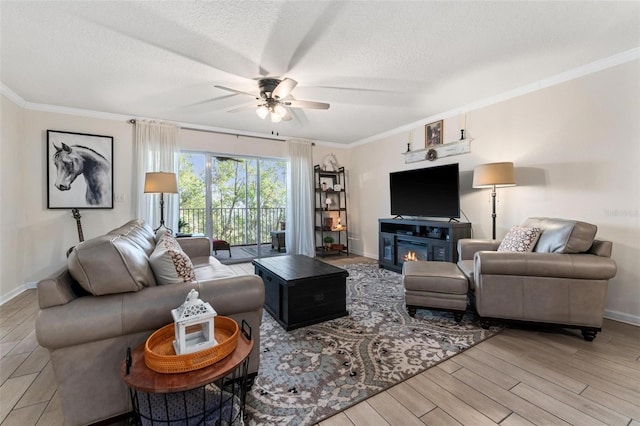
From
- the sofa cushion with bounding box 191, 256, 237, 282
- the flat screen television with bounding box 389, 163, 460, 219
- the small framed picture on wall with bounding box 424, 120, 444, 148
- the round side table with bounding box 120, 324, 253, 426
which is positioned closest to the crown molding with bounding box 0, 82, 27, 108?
the sofa cushion with bounding box 191, 256, 237, 282

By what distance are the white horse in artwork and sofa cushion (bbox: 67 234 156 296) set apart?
3.20 m

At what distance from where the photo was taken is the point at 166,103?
3.58 meters

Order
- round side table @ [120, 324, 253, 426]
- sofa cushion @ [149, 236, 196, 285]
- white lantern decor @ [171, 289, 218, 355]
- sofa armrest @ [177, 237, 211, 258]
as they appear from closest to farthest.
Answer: round side table @ [120, 324, 253, 426]
white lantern decor @ [171, 289, 218, 355]
sofa cushion @ [149, 236, 196, 285]
sofa armrest @ [177, 237, 211, 258]

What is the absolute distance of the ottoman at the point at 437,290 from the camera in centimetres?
245

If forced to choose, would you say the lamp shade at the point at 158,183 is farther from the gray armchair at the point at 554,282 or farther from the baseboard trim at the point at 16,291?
the gray armchair at the point at 554,282

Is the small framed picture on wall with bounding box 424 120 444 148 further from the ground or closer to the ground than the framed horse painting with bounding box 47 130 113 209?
further from the ground

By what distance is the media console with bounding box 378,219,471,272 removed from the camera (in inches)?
141

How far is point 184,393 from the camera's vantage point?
1129 mm

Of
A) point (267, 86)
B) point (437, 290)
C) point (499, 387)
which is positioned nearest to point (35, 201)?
point (267, 86)

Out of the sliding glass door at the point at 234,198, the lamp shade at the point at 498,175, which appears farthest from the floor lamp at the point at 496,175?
the sliding glass door at the point at 234,198

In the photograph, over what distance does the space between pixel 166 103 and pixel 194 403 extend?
358 centimetres

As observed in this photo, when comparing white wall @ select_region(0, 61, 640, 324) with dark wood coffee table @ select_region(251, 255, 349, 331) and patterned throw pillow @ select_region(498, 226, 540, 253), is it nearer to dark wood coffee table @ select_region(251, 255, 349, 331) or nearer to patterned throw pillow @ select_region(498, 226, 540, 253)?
patterned throw pillow @ select_region(498, 226, 540, 253)

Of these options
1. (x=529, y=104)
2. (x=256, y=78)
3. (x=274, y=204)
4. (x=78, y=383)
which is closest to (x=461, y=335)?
(x=78, y=383)

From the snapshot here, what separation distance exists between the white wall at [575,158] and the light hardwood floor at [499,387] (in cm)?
99
